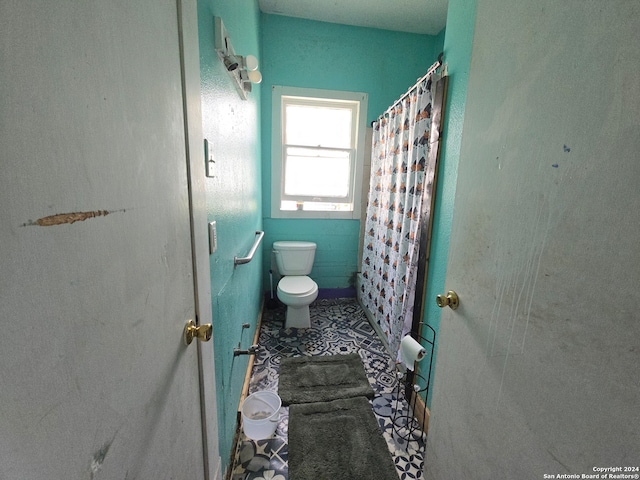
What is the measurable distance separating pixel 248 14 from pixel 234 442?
2.34 m

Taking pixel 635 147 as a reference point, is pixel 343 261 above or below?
below

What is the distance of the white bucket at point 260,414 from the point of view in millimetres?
1273

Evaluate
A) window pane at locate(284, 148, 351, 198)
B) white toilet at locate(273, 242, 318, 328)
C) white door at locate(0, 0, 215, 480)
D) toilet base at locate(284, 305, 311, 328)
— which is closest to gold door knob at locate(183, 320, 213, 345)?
white door at locate(0, 0, 215, 480)

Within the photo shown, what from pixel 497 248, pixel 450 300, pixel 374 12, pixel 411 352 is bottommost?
pixel 411 352

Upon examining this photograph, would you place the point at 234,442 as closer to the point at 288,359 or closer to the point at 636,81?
the point at 288,359

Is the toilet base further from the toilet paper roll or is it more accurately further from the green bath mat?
the toilet paper roll

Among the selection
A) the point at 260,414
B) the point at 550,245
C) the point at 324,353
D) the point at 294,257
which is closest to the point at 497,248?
the point at 550,245

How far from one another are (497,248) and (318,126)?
2350 mm

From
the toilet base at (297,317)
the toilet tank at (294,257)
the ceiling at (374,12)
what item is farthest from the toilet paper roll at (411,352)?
the ceiling at (374,12)

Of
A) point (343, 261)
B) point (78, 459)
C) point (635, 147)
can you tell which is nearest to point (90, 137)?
point (78, 459)

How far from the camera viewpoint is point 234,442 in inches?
49.4

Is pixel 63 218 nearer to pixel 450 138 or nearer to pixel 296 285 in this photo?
pixel 450 138

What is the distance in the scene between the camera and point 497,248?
0.71 metres

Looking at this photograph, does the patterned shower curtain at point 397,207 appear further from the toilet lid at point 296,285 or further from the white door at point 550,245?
the white door at point 550,245
